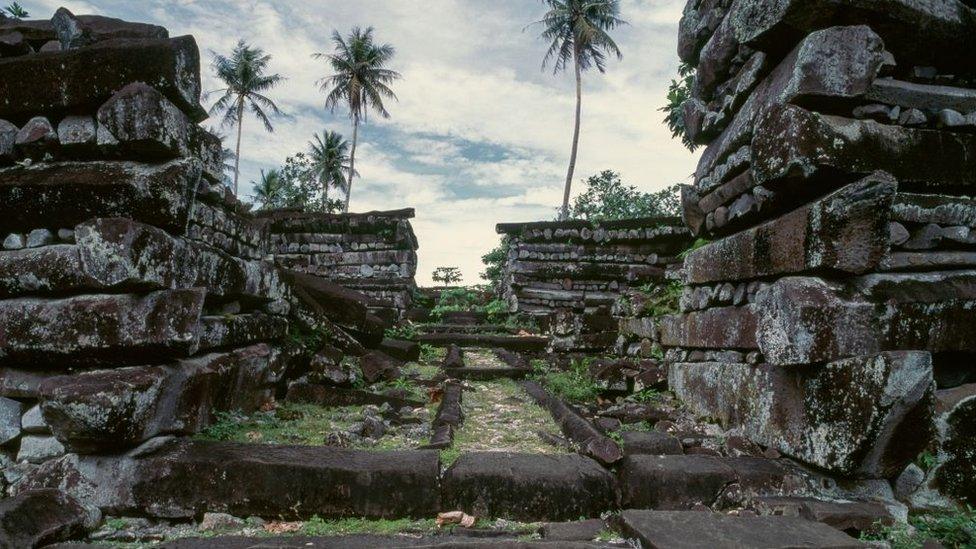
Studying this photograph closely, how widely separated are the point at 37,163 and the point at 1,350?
105 cm

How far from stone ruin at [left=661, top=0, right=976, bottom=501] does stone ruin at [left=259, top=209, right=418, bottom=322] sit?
353 inches

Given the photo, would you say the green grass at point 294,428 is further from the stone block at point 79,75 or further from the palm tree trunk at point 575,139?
the palm tree trunk at point 575,139

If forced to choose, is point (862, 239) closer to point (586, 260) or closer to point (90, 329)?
point (90, 329)

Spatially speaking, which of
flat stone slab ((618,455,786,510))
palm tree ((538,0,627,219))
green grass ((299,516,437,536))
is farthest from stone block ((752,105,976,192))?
palm tree ((538,0,627,219))

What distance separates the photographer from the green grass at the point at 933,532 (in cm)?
187

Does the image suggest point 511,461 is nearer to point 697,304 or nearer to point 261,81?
point 697,304

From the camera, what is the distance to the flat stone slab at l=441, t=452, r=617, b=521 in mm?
2314

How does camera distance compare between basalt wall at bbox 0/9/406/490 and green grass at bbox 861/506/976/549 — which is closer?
green grass at bbox 861/506/976/549

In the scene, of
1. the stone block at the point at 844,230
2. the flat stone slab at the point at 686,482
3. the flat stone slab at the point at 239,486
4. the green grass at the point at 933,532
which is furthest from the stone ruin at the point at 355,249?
the green grass at the point at 933,532

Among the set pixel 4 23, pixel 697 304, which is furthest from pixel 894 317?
pixel 4 23

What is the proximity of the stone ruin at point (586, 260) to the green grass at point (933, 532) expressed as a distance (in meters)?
8.38

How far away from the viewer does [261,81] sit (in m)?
34.8

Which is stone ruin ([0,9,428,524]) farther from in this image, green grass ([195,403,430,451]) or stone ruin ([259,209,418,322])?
stone ruin ([259,209,418,322])

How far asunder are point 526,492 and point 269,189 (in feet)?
127
